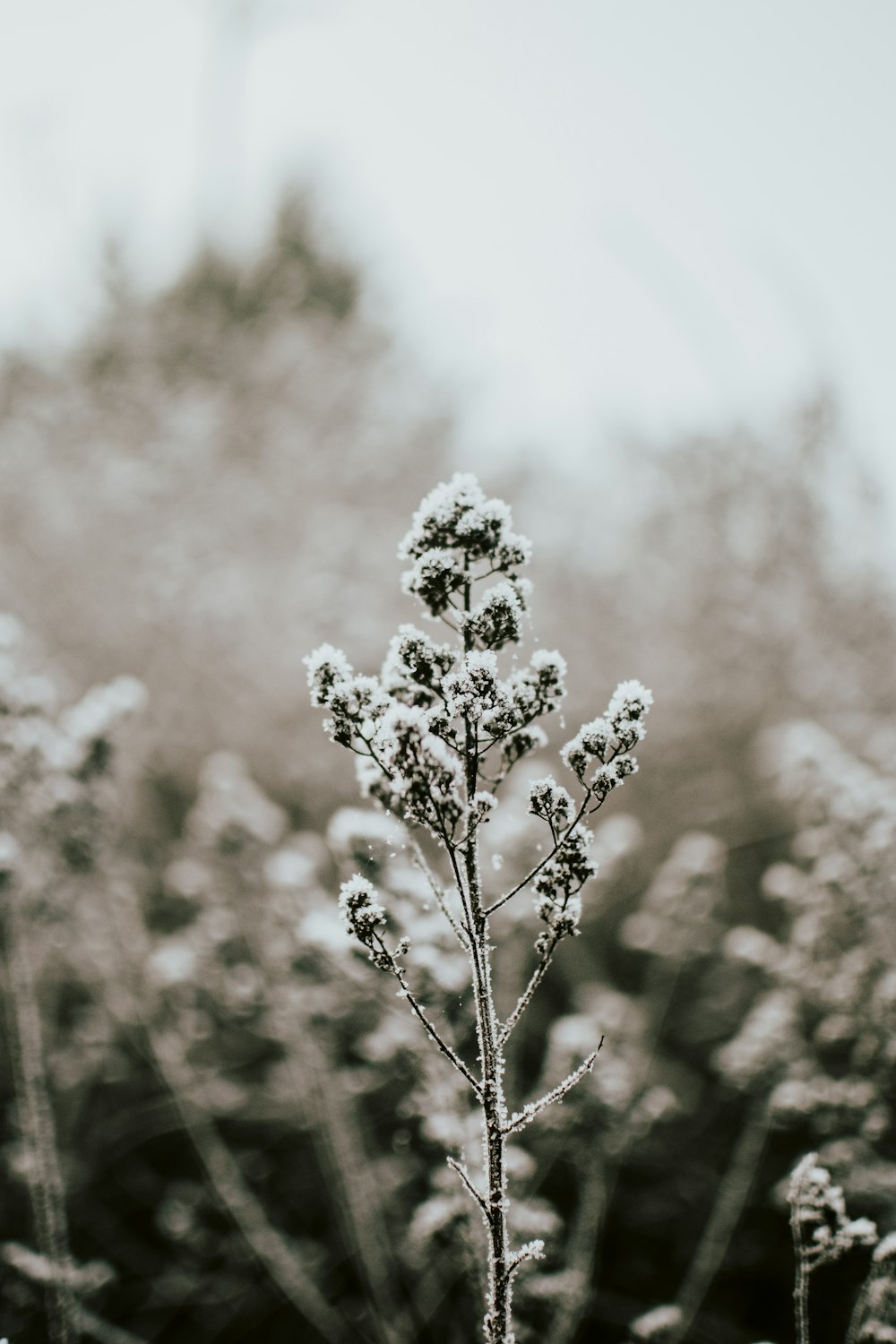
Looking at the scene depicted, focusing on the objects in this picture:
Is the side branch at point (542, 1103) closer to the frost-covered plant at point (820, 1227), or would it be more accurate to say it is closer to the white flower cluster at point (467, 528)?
the frost-covered plant at point (820, 1227)

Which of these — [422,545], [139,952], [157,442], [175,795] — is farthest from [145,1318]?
[157,442]

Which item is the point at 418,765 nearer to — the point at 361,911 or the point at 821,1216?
the point at 361,911

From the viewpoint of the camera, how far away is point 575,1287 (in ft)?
8.14

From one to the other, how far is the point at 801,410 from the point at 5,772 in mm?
5541

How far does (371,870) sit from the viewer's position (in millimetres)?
2490

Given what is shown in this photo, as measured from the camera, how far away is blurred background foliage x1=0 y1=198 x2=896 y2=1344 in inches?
118

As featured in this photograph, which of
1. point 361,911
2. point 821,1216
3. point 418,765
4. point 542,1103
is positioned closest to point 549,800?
point 418,765

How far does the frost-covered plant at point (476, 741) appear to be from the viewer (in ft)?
4.51

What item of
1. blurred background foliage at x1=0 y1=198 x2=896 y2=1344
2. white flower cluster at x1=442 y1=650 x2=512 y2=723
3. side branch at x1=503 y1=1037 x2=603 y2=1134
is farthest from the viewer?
blurred background foliage at x1=0 y1=198 x2=896 y2=1344

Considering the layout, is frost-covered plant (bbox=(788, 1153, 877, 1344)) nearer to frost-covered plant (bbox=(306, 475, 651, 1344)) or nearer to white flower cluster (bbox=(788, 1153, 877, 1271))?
white flower cluster (bbox=(788, 1153, 877, 1271))

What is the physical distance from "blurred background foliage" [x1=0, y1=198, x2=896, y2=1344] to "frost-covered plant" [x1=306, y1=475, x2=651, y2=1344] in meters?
0.83

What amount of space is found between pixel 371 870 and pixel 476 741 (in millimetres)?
1221

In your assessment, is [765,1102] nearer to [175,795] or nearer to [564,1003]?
[564,1003]

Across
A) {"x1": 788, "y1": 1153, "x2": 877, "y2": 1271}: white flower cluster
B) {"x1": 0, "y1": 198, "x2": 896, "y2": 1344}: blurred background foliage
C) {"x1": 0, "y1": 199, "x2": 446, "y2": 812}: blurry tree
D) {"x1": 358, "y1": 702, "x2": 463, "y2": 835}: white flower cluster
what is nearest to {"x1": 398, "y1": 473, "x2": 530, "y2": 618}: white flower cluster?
{"x1": 358, "y1": 702, "x2": 463, "y2": 835}: white flower cluster
